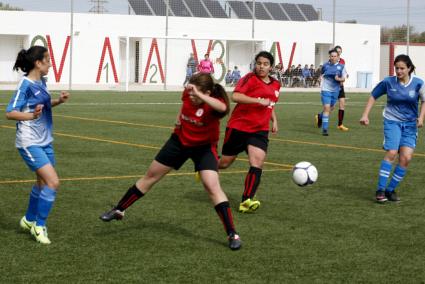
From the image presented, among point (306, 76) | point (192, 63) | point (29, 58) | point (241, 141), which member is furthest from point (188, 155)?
point (306, 76)

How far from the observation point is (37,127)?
824cm

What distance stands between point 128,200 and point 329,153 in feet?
28.1

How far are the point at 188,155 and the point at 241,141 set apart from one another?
2264 mm

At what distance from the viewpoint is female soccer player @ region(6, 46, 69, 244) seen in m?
8.14

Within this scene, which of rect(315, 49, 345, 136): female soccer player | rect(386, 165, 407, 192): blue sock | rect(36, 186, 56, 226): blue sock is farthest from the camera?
rect(315, 49, 345, 136): female soccer player

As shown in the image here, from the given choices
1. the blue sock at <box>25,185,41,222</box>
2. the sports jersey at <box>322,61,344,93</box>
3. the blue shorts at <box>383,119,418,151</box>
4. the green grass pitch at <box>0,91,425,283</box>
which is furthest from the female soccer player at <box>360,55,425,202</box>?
the sports jersey at <box>322,61,344,93</box>

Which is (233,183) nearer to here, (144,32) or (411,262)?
(411,262)

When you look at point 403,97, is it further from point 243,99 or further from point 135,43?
point 135,43

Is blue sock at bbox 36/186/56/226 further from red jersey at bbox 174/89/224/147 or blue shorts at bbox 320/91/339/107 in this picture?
blue shorts at bbox 320/91/339/107

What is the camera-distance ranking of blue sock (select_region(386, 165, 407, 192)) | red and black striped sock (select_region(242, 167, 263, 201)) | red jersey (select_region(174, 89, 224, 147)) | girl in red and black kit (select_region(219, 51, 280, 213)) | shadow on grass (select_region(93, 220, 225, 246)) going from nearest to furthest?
red jersey (select_region(174, 89, 224, 147)) < shadow on grass (select_region(93, 220, 225, 246)) < red and black striped sock (select_region(242, 167, 263, 201)) < girl in red and black kit (select_region(219, 51, 280, 213)) < blue sock (select_region(386, 165, 407, 192))

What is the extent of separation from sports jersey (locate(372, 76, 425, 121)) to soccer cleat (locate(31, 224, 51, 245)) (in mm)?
4881

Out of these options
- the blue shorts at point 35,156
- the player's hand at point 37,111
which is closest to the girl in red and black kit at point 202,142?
the blue shorts at point 35,156

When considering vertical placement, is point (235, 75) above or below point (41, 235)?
above

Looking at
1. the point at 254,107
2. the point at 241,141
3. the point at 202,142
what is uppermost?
the point at 254,107
